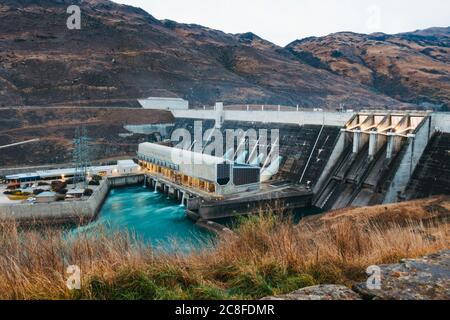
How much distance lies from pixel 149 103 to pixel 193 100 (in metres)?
17.4

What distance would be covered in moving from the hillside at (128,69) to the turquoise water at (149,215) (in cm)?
3886

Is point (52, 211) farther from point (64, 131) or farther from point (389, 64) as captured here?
point (389, 64)

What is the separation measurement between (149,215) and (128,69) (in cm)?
6099

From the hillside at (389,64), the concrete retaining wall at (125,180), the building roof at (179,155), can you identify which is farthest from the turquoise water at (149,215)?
the hillside at (389,64)

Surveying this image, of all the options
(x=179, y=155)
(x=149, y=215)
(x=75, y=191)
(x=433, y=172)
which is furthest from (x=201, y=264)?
(x=179, y=155)

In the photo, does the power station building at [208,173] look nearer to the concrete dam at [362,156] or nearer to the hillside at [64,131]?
the concrete dam at [362,156]

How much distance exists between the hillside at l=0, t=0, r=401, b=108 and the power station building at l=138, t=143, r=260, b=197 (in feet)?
121

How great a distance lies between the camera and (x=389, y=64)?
379ft

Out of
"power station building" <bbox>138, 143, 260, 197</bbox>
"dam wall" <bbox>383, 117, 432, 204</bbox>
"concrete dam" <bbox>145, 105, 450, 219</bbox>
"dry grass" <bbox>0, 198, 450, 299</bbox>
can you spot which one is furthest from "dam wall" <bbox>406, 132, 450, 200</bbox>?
"dry grass" <bbox>0, 198, 450, 299</bbox>

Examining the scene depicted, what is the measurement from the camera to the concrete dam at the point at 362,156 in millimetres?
25906

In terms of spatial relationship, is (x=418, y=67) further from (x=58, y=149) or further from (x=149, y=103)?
(x=58, y=149)

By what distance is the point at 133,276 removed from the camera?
4977 millimetres

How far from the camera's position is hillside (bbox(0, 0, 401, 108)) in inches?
2820

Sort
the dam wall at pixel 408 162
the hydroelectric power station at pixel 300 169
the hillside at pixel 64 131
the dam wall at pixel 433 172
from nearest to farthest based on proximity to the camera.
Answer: the dam wall at pixel 433 172, the dam wall at pixel 408 162, the hydroelectric power station at pixel 300 169, the hillside at pixel 64 131
